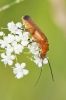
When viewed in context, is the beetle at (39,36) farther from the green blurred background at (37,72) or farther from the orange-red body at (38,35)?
the green blurred background at (37,72)

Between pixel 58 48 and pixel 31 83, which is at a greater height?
pixel 58 48

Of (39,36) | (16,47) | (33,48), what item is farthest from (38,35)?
(16,47)

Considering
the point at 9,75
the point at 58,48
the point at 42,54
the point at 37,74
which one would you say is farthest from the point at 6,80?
the point at 42,54

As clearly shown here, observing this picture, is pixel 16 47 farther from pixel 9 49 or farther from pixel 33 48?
pixel 33 48

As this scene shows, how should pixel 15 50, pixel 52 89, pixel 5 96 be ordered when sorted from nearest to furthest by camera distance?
1. pixel 15 50
2. pixel 5 96
3. pixel 52 89

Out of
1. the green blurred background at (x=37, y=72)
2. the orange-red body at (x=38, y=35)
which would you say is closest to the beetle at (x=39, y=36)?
the orange-red body at (x=38, y=35)

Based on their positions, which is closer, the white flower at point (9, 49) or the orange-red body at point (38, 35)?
the white flower at point (9, 49)

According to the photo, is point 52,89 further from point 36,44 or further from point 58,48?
point 36,44

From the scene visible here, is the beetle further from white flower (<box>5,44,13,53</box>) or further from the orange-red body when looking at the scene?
white flower (<box>5,44,13,53</box>)

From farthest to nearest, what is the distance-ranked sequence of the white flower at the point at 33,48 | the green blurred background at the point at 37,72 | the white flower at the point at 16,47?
the green blurred background at the point at 37,72 → the white flower at the point at 33,48 → the white flower at the point at 16,47
